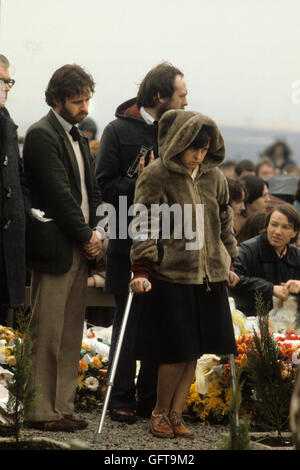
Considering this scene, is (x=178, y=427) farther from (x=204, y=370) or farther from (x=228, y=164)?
(x=228, y=164)

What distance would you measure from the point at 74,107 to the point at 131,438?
1928 millimetres

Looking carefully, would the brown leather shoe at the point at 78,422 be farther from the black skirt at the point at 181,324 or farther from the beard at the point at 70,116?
the beard at the point at 70,116

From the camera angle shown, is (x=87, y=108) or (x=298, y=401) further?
(x=87, y=108)

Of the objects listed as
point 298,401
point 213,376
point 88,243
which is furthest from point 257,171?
point 298,401

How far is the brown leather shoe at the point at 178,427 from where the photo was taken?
6.07 meters

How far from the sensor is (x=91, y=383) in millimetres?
7078

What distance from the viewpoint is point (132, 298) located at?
6246 millimetres

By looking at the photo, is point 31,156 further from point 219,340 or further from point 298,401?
point 298,401

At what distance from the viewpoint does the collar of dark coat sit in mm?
8359

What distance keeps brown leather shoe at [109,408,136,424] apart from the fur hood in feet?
5.17

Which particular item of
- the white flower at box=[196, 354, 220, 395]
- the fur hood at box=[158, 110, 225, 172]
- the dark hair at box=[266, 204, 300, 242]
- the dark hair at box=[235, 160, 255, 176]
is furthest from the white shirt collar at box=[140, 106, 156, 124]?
the dark hair at box=[235, 160, 255, 176]

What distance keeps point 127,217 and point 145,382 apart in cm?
110

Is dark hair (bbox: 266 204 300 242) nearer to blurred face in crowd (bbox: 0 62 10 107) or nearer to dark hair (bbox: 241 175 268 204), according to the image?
dark hair (bbox: 241 175 268 204)
